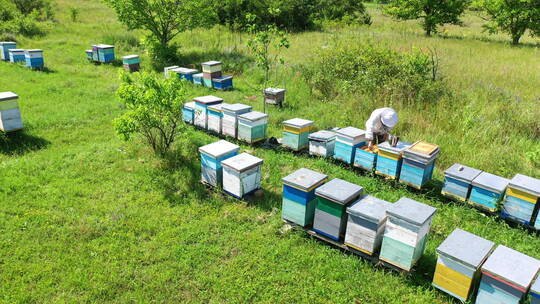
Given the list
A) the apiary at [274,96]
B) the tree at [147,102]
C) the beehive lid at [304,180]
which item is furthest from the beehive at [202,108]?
the beehive lid at [304,180]

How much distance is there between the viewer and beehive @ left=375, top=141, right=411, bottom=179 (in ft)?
19.9

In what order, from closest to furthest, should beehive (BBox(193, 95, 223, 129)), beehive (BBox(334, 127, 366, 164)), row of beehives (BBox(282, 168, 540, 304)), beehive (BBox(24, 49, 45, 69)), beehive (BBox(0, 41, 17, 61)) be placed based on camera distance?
row of beehives (BBox(282, 168, 540, 304)) < beehive (BBox(334, 127, 366, 164)) < beehive (BBox(193, 95, 223, 129)) < beehive (BBox(24, 49, 45, 69)) < beehive (BBox(0, 41, 17, 61))

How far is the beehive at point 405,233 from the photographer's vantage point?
13.2 feet

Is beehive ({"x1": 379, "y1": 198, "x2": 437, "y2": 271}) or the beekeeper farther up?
the beekeeper

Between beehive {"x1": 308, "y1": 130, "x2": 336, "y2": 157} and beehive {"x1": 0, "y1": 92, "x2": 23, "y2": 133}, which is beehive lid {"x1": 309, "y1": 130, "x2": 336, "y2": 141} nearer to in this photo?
beehive {"x1": 308, "y1": 130, "x2": 336, "y2": 157}

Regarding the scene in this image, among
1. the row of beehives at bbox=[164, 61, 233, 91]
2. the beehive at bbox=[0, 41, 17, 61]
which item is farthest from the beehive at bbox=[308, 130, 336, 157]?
the beehive at bbox=[0, 41, 17, 61]

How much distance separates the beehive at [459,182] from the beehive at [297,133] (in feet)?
8.78

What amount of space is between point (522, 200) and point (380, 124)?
2.40m

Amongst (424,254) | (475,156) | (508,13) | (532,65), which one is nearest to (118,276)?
(424,254)

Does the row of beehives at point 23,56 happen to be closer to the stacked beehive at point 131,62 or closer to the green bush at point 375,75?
the stacked beehive at point 131,62

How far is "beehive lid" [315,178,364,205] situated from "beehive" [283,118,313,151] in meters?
2.48

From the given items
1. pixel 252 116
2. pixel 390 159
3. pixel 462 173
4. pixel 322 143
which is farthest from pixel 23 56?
pixel 462 173

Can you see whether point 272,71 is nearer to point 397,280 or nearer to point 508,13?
point 397,280

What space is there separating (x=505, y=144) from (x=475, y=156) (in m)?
0.94
